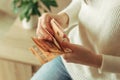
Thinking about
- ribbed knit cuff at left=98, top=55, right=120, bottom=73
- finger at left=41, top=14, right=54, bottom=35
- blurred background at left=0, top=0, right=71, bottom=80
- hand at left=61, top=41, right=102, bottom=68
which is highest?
finger at left=41, top=14, right=54, bottom=35

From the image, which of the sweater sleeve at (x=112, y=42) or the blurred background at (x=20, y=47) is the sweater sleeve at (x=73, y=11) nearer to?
the sweater sleeve at (x=112, y=42)

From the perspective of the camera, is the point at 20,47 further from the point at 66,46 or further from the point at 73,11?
the point at 66,46

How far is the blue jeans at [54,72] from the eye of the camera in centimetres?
96

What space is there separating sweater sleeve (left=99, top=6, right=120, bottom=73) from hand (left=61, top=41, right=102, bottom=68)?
2 centimetres

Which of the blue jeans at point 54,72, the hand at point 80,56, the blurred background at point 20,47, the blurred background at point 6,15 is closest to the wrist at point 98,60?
the hand at point 80,56

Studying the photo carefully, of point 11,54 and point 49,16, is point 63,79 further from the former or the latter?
point 11,54

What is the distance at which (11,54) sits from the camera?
1257 mm

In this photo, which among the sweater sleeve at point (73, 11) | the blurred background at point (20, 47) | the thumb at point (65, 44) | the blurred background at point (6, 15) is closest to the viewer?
the thumb at point (65, 44)

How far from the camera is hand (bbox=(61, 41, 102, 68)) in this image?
0.72m

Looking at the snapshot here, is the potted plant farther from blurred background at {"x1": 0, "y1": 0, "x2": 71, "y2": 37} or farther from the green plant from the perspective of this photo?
blurred background at {"x1": 0, "y1": 0, "x2": 71, "y2": 37}

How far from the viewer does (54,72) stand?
97 centimetres

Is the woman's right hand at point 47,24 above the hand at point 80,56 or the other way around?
above

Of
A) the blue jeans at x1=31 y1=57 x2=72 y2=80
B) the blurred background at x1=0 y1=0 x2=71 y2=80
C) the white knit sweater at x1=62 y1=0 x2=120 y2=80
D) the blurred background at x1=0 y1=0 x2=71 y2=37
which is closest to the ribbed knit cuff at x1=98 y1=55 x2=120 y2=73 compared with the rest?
the white knit sweater at x1=62 y1=0 x2=120 y2=80

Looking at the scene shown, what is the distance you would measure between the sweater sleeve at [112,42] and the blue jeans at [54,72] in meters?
0.22
